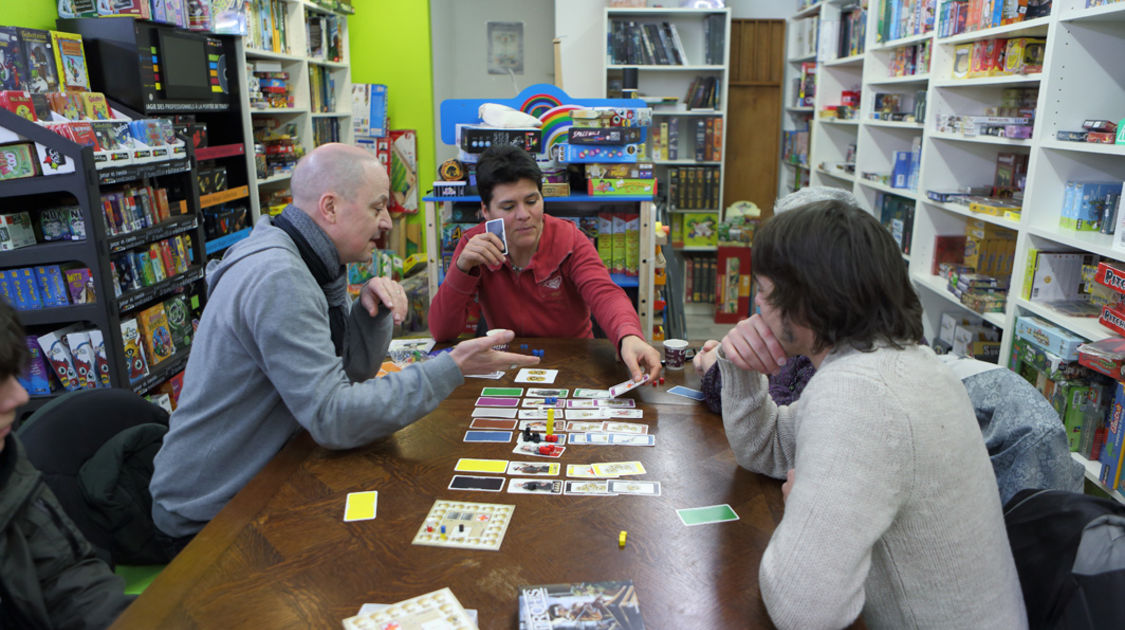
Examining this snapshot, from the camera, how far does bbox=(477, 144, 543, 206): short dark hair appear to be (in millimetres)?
2627

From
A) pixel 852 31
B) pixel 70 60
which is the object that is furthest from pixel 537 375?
pixel 852 31

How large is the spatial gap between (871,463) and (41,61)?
340 cm

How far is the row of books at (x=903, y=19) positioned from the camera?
14.1 feet

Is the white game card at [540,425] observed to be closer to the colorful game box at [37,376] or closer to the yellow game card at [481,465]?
the yellow game card at [481,465]

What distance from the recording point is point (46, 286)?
2.76 m

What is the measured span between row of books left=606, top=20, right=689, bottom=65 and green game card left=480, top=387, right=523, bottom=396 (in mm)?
4706

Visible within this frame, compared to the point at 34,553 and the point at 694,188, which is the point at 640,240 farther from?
the point at 694,188

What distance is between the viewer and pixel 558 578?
1.20 metres

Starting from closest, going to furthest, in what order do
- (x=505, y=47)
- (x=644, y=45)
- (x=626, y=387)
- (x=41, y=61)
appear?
(x=626, y=387) → (x=41, y=61) → (x=644, y=45) → (x=505, y=47)

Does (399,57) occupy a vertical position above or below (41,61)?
above

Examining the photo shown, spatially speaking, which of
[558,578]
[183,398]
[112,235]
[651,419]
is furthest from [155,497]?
[112,235]

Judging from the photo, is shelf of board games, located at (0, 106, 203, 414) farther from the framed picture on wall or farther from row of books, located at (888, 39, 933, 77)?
the framed picture on wall

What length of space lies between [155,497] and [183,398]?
217 mm

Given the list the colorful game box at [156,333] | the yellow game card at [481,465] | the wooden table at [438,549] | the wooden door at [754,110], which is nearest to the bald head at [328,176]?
the wooden table at [438,549]
